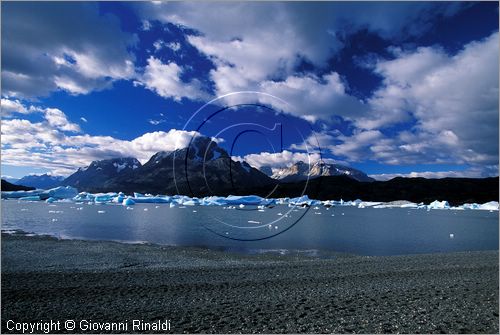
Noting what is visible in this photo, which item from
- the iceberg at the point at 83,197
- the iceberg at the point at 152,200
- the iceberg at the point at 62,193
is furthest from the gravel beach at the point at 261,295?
the iceberg at the point at 83,197

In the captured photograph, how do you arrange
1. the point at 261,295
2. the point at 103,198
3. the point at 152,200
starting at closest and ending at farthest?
the point at 261,295, the point at 103,198, the point at 152,200

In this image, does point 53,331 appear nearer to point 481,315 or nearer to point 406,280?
point 481,315

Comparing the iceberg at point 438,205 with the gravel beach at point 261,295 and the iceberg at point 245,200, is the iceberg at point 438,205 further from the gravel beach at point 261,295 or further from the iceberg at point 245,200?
the gravel beach at point 261,295

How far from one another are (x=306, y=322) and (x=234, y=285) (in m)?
5.34

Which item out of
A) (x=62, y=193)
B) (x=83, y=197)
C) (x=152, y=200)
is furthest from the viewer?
(x=83, y=197)

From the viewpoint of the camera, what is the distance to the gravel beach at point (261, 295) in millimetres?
10008

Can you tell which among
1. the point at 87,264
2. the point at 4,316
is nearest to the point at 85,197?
the point at 87,264

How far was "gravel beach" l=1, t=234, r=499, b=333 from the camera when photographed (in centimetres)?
1001

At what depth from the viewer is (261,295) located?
42.9 ft

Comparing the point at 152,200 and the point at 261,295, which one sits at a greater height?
the point at 152,200

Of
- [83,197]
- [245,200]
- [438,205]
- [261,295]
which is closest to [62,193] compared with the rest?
[83,197]

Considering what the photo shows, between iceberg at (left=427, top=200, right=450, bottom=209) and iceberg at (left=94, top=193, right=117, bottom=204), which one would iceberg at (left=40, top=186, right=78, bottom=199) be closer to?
iceberg at (left=94, top=193, right=117, bottom=204)

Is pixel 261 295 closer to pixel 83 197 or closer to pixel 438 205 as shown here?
pixel 83 197

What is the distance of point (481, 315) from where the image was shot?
10695mm
